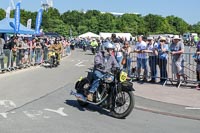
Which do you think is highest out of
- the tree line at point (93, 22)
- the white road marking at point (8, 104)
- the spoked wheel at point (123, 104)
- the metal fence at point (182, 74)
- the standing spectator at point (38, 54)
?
the tree line at point (93, 22)

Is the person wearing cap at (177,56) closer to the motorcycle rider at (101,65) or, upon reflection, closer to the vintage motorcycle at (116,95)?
the motorcycle rider at (101,65)

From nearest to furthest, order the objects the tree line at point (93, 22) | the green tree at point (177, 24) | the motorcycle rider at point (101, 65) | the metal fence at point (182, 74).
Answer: the motorcycle rider at point (101, 65)
the metal fence at point (182, 74)
the tree line at point (93, 22)
the green tree at point (177, 24)

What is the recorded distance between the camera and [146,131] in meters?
7.78

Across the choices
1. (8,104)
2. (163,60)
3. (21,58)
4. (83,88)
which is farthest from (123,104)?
(21,58)

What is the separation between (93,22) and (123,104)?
104855 millimetres

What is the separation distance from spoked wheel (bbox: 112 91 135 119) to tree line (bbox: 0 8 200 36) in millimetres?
84145

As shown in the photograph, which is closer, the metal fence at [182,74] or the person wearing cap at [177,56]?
the person wearing cap at [177,56]

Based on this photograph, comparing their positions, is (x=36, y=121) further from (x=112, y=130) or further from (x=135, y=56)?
(x=135, y=56)

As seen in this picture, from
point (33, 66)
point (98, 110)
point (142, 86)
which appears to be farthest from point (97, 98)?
point (33, 66)

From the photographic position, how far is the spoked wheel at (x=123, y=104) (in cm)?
891

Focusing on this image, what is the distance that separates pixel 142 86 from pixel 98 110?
4527 millimetres

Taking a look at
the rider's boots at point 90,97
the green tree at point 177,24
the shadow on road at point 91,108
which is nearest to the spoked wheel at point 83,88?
the shadow on road at point 91,108

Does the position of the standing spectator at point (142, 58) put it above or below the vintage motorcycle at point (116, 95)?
above

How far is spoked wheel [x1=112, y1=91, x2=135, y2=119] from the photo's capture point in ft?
29.2
